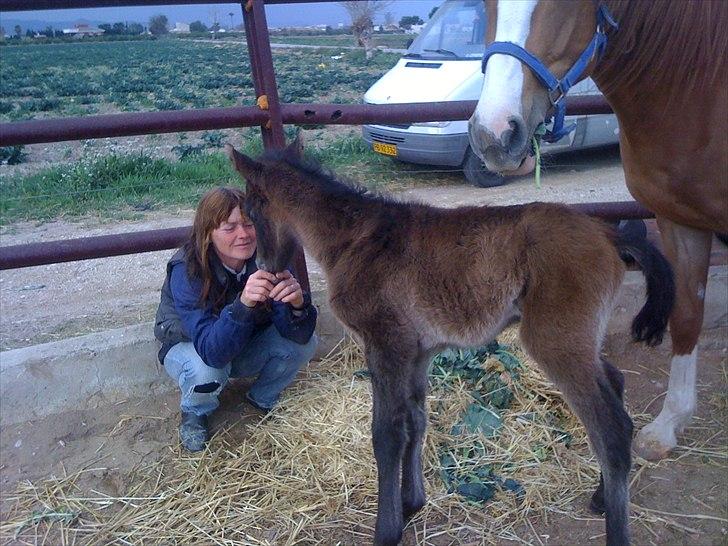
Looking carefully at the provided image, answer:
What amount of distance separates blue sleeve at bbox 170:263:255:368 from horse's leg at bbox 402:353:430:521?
718 mm

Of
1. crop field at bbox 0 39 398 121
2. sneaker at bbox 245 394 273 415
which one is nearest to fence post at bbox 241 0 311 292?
sneaker at bbox 245 394 273 415

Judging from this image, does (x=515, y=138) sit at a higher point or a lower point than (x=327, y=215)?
higher

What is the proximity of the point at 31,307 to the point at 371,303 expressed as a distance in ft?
12.0

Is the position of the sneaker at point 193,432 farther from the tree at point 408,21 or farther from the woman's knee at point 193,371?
the tree at point 408,21

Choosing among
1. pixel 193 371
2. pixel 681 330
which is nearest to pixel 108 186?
pixel 193 371

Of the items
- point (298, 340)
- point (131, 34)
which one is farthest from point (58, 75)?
point (298, 340)

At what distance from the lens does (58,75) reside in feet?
91.2

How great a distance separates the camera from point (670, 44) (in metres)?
2.47

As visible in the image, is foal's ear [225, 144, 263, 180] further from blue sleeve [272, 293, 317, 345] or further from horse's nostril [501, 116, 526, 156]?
horse's nostril [501, 116, 526, 156]

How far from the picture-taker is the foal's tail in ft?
7.42

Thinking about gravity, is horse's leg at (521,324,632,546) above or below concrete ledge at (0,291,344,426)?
above

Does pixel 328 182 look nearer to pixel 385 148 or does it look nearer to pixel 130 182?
pixel 385 148

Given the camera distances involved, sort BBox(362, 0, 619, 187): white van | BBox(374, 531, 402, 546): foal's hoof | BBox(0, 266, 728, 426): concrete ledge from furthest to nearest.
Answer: BBox(362, 0, 619, 187): white van → BBox(0, 266, 728, 426): concrete ledge → BBox(374, 531, 402, 546): foal's hoof

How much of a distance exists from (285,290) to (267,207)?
1.13 feet
